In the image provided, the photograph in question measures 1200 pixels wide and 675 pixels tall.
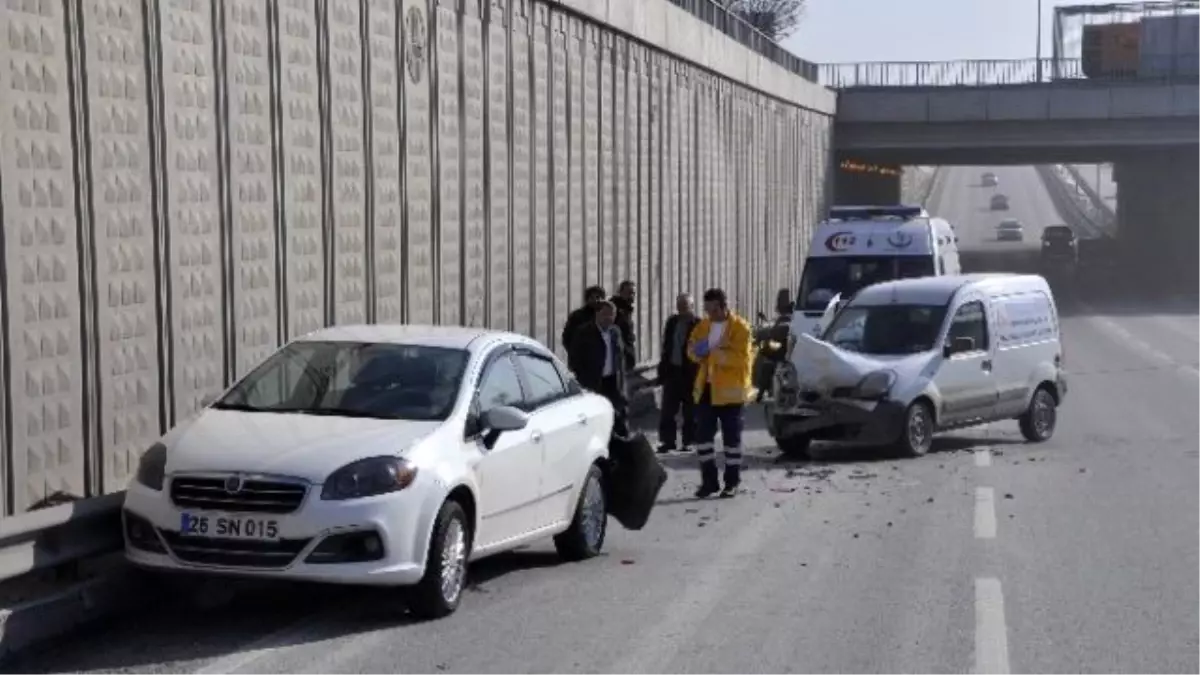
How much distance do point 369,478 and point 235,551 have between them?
0.75 m

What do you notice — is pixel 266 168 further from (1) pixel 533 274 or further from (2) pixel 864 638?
(1) pixel 533 274

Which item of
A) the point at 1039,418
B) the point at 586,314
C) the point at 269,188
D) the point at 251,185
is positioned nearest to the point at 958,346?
the point at 1039,418

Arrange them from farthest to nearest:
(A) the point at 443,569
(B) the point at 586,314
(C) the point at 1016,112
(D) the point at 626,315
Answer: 1. (C) the point at 1016,112
2. (D) the point at 626,315
3. (B) the point at 586,314
4. (A) the point at 443,569

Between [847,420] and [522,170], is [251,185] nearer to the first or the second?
[847,420]

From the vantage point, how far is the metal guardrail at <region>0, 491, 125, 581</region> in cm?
919

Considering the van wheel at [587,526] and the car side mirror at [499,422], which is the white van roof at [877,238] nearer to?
the van wheel at [587,526]

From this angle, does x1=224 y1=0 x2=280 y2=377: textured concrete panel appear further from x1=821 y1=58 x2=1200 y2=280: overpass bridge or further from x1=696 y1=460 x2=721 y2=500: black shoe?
x1=821 y1=58 x2=1200 y2=280: overpass bridge

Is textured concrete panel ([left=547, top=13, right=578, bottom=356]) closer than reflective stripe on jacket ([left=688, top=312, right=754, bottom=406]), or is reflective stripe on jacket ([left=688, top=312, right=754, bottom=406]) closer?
reflective stripe on jacket ([left=688, top=312, right=754, bottom=406])

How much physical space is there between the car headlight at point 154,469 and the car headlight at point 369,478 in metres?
0.91

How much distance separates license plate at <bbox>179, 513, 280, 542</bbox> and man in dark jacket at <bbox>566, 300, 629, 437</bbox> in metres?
8.82

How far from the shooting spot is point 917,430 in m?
20.2

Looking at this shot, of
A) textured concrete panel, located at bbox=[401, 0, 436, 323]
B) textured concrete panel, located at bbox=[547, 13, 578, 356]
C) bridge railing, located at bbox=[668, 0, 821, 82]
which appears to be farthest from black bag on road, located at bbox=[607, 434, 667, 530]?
bridge railing, located at bbox=[668, 0, 821, 82]

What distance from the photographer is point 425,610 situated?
1033 cm

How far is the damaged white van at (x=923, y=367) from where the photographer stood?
19.9m
